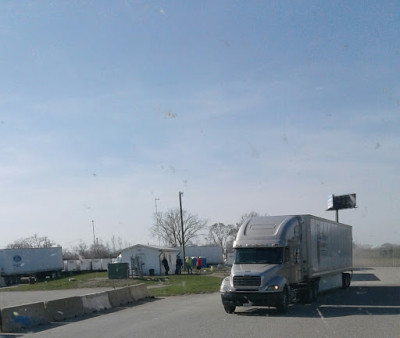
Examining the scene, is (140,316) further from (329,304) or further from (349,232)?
(349,232)

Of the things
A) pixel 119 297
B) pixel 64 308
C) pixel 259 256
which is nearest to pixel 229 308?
pixel 259 256

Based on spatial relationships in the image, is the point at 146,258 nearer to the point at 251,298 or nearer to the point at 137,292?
the point at 137,292

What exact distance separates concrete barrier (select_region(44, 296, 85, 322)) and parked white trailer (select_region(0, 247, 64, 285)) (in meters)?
43.0

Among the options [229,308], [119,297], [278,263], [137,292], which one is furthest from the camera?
[137,292]

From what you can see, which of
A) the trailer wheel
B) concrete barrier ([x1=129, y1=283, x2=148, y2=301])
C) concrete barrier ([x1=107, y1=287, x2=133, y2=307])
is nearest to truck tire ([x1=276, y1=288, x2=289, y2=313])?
the trailer wheel

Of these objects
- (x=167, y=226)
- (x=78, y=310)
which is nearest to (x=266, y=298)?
(x=78, y=310)

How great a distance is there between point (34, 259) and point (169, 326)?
53.6 m

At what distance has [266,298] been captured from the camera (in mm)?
18672

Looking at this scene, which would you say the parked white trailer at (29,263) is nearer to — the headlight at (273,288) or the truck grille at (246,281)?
the truck grille at (246,281)

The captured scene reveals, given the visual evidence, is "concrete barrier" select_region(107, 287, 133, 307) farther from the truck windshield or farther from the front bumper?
the front bumper

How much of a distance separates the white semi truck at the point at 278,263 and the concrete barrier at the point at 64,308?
222 inches

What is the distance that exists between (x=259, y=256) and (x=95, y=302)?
6.97 meters

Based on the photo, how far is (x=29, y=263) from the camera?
65312 millimetres

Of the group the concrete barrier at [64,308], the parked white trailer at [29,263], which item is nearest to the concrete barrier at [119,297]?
the concrete barrier at [64,308]
